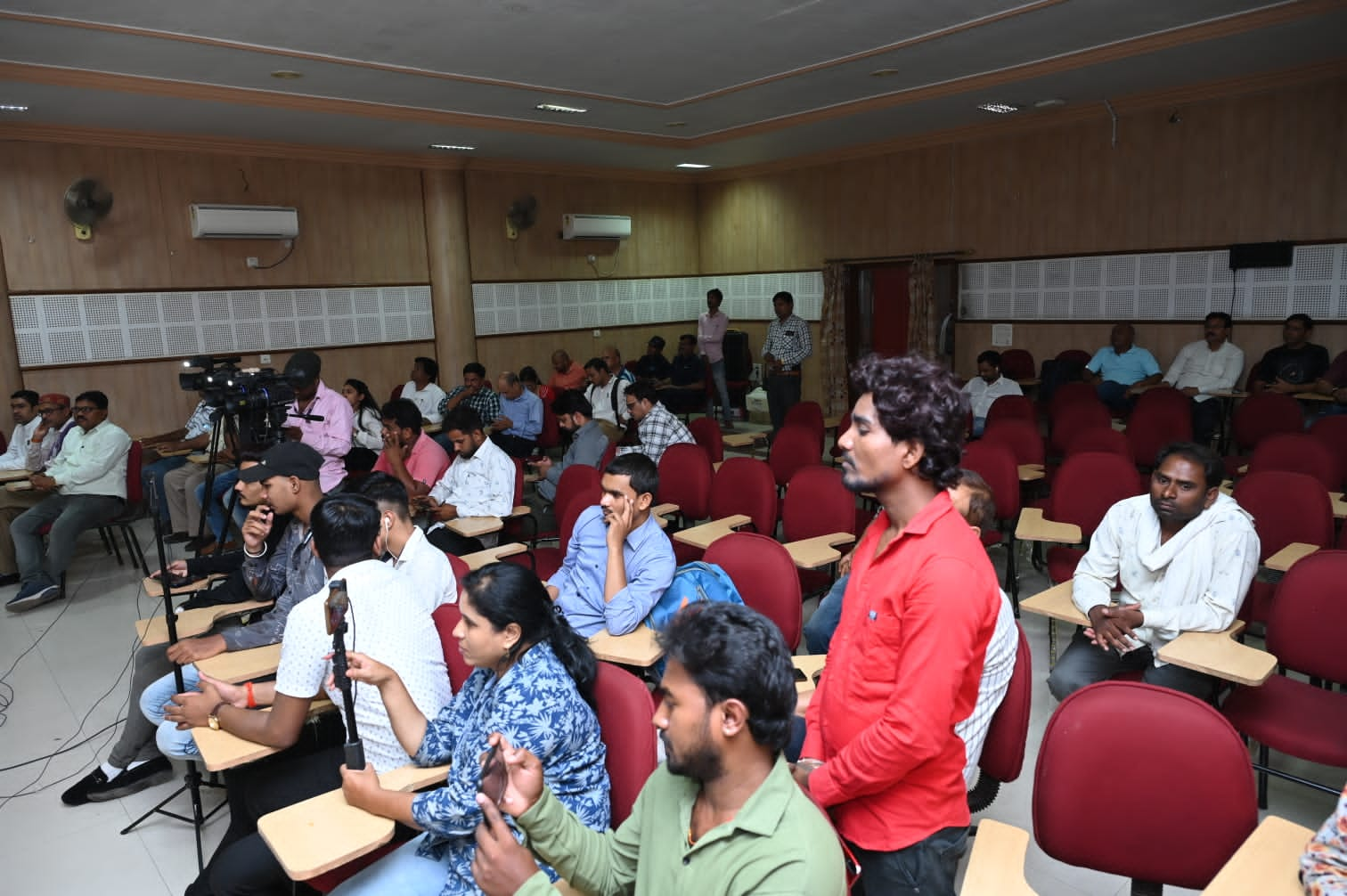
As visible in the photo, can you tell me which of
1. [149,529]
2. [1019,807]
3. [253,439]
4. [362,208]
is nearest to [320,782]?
[253,439]

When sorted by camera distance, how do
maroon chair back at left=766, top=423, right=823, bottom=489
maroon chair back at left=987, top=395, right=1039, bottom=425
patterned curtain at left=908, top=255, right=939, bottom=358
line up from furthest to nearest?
patterned curtain at left=908, top=255, right=939, bottom=358 < maroon chair back at left=987, top=395, right=1039, bottom=425 < maroon chair back at left=766, top=423, right=823, bottom=489

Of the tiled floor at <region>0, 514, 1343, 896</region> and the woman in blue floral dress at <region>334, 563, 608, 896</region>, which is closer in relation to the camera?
the woman in blue floral dress at <region>334, 563, 608, 896</region>

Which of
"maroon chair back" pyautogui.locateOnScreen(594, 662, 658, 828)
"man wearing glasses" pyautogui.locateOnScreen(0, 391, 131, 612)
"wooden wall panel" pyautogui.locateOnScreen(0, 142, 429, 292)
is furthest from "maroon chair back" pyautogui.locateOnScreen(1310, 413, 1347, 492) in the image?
"wooden wall panel" pyautogui.locateOnScreen(0, 142, 429, 292)

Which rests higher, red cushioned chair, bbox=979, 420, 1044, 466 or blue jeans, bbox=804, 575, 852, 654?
red cushioned chair, bbox=979, 420, 1044, 466

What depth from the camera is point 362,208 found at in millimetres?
10203

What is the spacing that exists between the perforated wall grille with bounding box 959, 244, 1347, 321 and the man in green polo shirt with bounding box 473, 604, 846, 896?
8771mm

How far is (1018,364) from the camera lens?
9.90 m

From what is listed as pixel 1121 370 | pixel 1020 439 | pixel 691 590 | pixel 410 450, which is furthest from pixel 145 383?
pixel 1121 370

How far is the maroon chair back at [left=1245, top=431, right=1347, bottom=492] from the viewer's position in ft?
15.8

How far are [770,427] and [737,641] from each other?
34.0ft

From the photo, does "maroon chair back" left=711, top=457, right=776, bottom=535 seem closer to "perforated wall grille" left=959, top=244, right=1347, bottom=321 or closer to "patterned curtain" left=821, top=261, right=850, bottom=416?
"perforated wall grille" left=959, top=244, right=1347, bottom=321

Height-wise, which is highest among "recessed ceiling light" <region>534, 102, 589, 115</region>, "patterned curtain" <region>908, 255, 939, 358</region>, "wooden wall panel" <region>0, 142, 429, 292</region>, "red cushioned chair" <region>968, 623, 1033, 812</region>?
"recessed ceiling light" <region>534, 102, 589, 115</region>

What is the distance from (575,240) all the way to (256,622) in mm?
9400

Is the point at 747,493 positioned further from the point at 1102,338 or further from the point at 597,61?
the point at 1102,338
